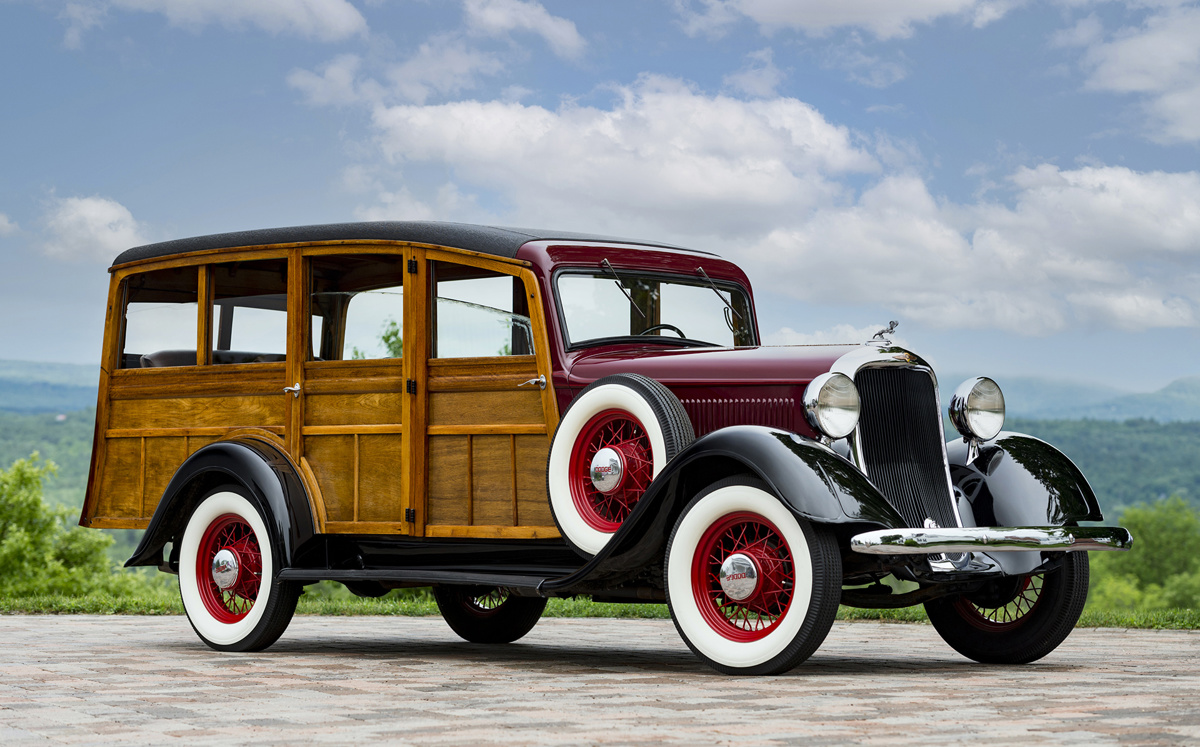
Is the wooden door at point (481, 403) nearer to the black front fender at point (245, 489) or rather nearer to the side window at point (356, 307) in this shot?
the side window at point (356, 307)

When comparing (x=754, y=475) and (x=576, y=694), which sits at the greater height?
(x=754, y=475)

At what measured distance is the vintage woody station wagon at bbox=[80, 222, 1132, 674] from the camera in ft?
17.9

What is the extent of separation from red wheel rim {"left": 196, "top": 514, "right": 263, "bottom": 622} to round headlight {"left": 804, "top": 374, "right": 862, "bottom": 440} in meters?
A: 3.27

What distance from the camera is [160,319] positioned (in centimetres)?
800

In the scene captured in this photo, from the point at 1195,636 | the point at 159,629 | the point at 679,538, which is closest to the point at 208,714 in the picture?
the point at 679,538

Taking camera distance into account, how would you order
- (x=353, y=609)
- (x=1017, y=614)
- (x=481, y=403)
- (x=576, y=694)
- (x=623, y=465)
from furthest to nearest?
(x=353, y=609)
(x=481, y=403)
(x=1017, y=614)
(x=623, y=465)
(x=576, y=694)

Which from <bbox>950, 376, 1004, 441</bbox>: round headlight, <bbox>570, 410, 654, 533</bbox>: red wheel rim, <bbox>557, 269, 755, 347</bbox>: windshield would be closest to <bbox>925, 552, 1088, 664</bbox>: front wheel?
<bbox>950, 376, 1004, 441</bbox>: round headlight

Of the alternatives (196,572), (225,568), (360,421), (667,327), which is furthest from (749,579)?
(196,572)

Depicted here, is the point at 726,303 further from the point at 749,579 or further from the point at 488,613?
the point at 749,579

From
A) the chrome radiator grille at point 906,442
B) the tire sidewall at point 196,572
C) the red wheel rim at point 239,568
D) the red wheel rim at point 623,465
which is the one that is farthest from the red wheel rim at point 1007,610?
the red wheel rim at point 239,568

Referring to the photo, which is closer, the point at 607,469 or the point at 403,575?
the point at 607,469

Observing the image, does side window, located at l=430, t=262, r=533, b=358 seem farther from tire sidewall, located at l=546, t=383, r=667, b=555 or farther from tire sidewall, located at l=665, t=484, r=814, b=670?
tire sidewall, located at l=665, t=484, r=814, b=670

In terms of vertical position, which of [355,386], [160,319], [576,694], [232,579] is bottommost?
[576,694]

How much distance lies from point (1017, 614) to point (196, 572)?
14.6 ft
